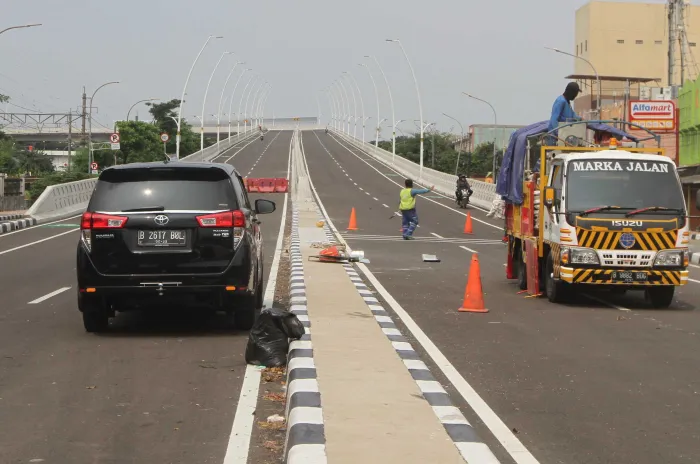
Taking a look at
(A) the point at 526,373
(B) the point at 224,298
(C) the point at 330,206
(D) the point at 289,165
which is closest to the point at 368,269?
(B) the point at 224,298

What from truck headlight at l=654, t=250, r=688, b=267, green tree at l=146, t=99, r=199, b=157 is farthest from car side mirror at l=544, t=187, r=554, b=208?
green tree at l=146, t=99, r=199, b=157

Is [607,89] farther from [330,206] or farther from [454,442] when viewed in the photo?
[454,442]

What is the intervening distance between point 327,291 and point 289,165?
78.2 meters

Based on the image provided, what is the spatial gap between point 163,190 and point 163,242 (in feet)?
1.96

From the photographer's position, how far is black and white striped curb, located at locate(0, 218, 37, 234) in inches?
1318

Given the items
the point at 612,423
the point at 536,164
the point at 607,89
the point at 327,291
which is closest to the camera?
the point at 612,423

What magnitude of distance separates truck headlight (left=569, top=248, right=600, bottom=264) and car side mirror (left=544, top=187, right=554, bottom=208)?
3.05 feet

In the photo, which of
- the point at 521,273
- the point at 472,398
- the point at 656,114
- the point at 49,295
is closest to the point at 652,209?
the point at 521,273

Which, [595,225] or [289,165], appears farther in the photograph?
[289,165]

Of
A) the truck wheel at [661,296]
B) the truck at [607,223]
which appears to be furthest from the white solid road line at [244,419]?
the truck wheel at [661,296]

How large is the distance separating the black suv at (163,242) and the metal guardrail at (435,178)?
38.7 m

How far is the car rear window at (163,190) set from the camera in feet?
37.0

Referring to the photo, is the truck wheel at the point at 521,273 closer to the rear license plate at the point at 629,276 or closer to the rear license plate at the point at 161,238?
the rear license plate at the point at 629,276

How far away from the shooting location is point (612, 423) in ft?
24.5
